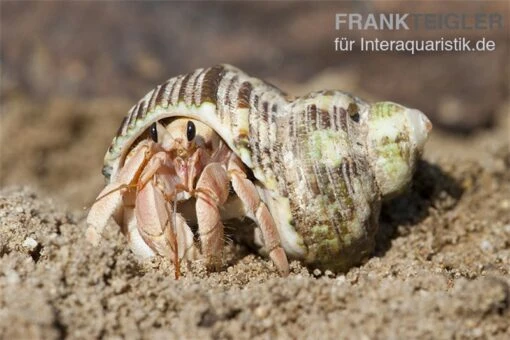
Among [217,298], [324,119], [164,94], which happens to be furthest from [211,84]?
[217,298]

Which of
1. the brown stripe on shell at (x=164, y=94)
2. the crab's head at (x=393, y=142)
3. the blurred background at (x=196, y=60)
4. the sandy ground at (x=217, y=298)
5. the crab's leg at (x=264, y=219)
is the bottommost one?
the sandy ground at (x=217, y=298)

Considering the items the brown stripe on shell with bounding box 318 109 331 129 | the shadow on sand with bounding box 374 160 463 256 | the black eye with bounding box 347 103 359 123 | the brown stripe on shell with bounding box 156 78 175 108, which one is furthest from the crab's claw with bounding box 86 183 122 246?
the shadow on sand with bounding box 374 160 463 256

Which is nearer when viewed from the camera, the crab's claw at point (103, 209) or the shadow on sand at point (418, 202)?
the crab's claw at point (103, 209)

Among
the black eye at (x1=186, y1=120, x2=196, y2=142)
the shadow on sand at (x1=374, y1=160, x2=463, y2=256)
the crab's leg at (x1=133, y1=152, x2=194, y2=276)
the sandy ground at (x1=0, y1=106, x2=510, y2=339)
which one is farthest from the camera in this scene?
the shadow on sand at (x1=374, y1=160, x2=463, y2=256)

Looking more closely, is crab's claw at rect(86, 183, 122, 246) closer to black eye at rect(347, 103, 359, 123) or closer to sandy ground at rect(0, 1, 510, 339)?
sandy ground at rect(0, 1, 510, 339)

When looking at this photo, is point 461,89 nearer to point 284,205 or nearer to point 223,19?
point 223,19

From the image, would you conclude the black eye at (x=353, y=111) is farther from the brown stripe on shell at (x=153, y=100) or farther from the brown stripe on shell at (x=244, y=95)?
the brown stripe on shell at (x=153, y=100)

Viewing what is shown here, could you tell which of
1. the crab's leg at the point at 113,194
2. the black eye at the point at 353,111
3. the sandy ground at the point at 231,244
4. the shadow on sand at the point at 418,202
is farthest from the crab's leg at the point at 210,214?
the shadow on sand at the point at 418,202
